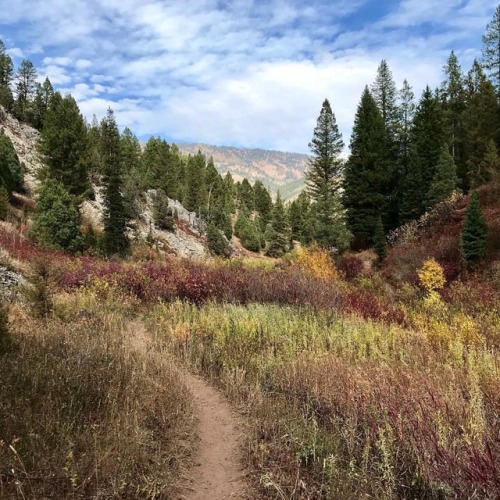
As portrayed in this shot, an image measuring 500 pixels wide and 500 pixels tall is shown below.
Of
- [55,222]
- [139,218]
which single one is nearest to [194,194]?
[139,218]

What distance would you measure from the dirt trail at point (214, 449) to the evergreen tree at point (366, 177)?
94.3 ft

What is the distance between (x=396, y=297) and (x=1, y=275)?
15493mm

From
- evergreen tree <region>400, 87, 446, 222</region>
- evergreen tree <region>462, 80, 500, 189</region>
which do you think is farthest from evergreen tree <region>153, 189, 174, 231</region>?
evergreen tree <region>462, 80, 500, 189</region>

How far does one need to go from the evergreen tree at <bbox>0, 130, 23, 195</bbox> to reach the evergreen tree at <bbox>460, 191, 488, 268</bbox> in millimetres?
33554

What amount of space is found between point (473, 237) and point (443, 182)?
10519 mm

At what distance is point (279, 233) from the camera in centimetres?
6494

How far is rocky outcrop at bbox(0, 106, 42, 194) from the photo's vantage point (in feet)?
157

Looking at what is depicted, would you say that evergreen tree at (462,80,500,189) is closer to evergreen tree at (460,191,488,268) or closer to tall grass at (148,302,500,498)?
evergreen tree at (460,191,488,268)

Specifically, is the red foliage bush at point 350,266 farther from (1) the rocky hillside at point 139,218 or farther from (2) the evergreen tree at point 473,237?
(1) the rocky hillside at point 139,218

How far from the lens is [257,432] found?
174 inches

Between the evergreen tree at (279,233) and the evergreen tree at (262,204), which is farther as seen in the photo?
the evergreen tree at (262,204)

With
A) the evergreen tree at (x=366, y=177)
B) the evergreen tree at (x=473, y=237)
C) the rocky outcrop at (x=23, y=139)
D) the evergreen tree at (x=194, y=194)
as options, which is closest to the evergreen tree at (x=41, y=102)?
the rocky outcrop at (x=23, y=139)

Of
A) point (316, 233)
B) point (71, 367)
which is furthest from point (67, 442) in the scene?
point (316, 233)

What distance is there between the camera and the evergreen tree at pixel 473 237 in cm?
2097
